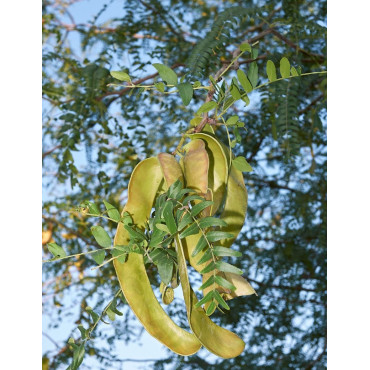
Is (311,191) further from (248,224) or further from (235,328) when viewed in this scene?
(235,328)

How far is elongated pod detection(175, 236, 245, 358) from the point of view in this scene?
13.5 inches

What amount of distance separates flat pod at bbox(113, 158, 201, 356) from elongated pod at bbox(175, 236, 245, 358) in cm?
2

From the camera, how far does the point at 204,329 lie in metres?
0.36

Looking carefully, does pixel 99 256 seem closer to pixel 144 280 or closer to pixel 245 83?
pixel 144 280

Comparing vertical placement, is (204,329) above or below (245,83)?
below

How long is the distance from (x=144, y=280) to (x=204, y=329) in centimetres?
6

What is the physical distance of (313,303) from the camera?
54.7 inches

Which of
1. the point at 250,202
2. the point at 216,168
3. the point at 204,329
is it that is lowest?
the point at 204,329

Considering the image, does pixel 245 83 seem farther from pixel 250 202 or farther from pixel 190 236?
pixel 250 202

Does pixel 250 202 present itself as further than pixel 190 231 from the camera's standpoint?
Yes

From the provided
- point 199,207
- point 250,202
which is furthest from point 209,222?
point 250,202
